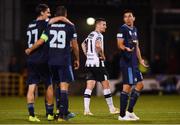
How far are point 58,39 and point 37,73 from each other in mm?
898

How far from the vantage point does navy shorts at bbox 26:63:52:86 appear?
14.1 metres

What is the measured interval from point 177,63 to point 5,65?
7.88 m

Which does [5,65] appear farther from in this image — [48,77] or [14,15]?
[48,77]

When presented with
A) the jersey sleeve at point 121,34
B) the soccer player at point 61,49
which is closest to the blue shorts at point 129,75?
the jersey sleeve at point 121,34

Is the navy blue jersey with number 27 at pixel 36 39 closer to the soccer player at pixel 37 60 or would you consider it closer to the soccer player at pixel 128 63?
the soccer player at pixel 37 60

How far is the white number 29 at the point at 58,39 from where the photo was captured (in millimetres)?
13766

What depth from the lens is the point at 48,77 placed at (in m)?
14.2

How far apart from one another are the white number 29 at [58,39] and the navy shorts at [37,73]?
0.56m

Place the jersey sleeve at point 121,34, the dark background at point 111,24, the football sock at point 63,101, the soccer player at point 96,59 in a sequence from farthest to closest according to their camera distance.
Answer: the dark background at point 111,24 → the soccer player at point 96,59 → the jersey sleeve at point 121,34 → the football sock at point 63,101

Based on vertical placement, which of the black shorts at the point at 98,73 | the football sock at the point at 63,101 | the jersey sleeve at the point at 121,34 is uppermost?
the jersey sleeve at the point at 121,34

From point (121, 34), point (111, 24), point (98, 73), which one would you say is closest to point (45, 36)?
point (121, 34)

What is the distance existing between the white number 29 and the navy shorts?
0.56 m

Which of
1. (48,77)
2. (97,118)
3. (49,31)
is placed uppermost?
(49,31)

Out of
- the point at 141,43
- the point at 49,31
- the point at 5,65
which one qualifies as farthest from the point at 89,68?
the point at 141,43
